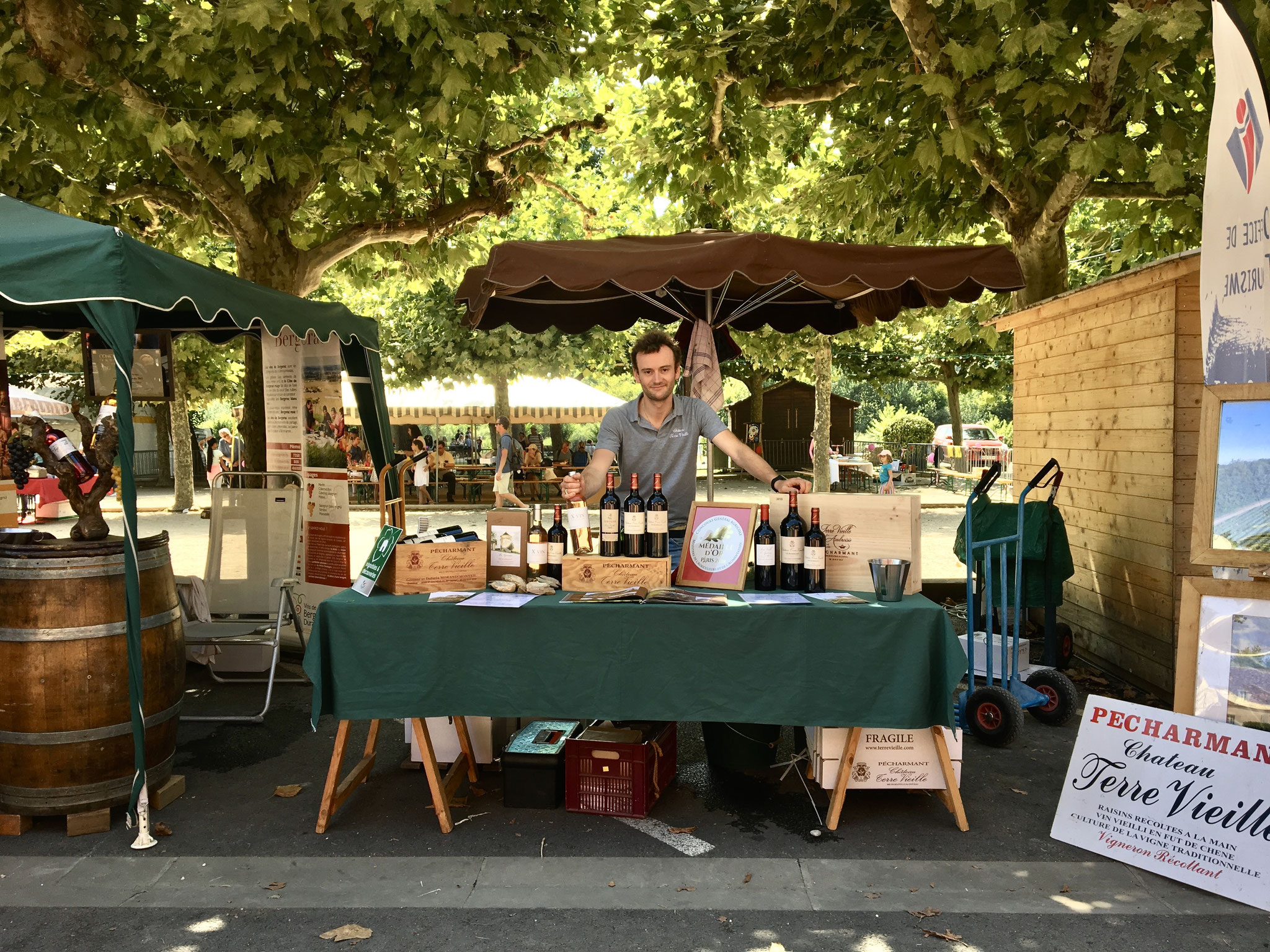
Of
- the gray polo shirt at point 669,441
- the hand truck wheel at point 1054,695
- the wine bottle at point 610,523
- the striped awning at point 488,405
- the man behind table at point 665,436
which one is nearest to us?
the wine bottle at point 610,523

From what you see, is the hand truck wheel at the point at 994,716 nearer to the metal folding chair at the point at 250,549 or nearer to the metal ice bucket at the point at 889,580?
the metal ice bucket at the point at 889,580

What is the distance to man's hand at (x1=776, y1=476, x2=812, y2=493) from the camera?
3.73m

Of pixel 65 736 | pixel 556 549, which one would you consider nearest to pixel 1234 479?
pixel 556 549

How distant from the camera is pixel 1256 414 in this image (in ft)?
10.3

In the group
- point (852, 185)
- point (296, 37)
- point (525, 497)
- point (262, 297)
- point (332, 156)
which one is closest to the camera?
point (262, 297)

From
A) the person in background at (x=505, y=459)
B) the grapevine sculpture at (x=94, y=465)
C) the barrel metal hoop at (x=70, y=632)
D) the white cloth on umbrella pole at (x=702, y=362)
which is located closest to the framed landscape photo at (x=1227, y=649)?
the white cloth on umbrella pole at (x=702, y=362)

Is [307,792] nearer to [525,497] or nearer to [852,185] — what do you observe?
[852,185]

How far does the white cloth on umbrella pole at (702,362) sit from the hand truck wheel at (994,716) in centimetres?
270

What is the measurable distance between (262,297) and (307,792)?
2.72 metres

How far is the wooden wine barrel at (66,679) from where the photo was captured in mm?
3691

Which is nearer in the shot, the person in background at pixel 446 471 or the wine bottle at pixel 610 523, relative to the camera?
the wine bottle at pixel 610 523

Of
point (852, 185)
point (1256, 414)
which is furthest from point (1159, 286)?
point (852, 185)

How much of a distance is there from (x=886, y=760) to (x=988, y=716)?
1.24 meters

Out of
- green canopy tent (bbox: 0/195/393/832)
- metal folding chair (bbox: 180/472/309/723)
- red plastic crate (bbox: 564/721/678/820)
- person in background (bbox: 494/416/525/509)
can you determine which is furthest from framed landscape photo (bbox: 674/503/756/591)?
person in background (bbox: 494/416/525/509)
